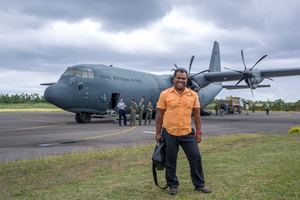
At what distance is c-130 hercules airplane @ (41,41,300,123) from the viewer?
56.6 ft

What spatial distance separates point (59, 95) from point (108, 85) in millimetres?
3856

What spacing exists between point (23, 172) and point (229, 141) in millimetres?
7306

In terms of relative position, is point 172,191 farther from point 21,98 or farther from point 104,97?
point 21,98

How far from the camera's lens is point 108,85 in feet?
63.4

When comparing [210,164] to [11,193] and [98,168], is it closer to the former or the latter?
[98,168]

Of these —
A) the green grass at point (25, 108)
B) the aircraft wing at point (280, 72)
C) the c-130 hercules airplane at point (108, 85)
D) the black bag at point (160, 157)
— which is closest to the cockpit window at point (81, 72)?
the c-130 hercules airplane at point (108, 85)

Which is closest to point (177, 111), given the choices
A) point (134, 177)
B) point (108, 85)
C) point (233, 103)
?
point (134, 177)

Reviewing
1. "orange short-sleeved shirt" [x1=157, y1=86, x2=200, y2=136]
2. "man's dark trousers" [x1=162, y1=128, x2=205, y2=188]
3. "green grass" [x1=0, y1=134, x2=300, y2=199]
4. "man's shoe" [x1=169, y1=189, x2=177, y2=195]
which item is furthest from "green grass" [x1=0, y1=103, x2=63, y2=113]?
"man's shoe" [x1=169, y1=189, x2=177, y2=195]

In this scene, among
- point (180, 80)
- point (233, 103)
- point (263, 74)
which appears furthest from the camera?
point (233, 103)

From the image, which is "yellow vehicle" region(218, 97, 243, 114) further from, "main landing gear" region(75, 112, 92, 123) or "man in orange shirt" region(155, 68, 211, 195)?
"man in orange shirt" region(155, 68, 211, 195)

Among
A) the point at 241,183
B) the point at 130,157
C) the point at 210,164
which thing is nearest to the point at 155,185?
the point at 241,183

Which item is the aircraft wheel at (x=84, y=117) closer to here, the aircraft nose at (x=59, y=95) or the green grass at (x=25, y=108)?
the aircraft nose at (x=59, y=95)

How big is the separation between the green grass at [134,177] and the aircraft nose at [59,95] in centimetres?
1030

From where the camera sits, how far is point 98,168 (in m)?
6.03
